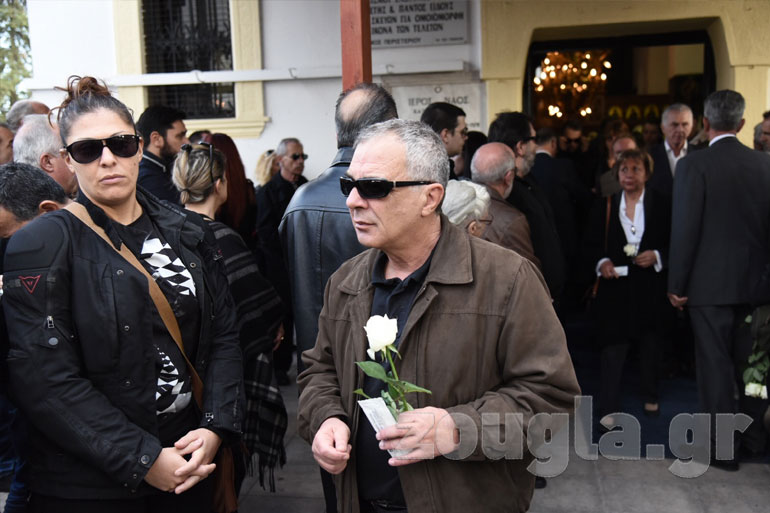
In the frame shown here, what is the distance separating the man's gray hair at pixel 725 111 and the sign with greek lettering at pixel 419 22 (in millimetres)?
3989

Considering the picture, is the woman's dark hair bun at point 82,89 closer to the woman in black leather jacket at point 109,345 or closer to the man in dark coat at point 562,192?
the woman in black leather jacket at point 109,345

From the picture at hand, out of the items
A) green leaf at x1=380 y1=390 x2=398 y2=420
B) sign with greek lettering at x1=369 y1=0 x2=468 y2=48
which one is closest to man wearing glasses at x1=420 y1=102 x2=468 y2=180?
green leaf at x1=380 y1=390 x2=398 y2=420

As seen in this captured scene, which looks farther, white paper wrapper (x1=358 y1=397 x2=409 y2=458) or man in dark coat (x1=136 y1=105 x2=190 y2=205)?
man in dark coat (x1=136 y1=105 x2=190 y2=205)

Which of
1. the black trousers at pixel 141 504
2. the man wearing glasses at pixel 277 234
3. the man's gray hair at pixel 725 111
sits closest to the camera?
the black trousers at pixel 141 504

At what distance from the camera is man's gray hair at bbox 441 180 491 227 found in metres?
3.10

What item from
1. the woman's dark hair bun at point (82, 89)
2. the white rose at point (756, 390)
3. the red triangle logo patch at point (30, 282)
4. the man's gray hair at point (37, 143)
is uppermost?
the woman's dark hair bun at point (82, 89)

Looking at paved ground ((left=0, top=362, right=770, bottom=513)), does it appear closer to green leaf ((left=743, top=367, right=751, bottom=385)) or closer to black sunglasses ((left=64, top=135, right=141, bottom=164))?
green leaf ((left=743, top=367, right=751, bottom=385))

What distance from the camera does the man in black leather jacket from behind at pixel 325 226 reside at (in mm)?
3080

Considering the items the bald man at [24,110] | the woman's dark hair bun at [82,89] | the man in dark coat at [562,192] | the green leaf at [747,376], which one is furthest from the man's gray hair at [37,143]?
the green leaf at [747,376]

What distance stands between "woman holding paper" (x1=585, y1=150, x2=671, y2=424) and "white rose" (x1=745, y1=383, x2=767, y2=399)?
1005mm

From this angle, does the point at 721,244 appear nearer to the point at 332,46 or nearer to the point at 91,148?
the point at 91,148

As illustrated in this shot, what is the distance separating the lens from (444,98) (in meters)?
8.00

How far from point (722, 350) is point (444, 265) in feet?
10.1

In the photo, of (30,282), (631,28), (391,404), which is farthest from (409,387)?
(631,28)
